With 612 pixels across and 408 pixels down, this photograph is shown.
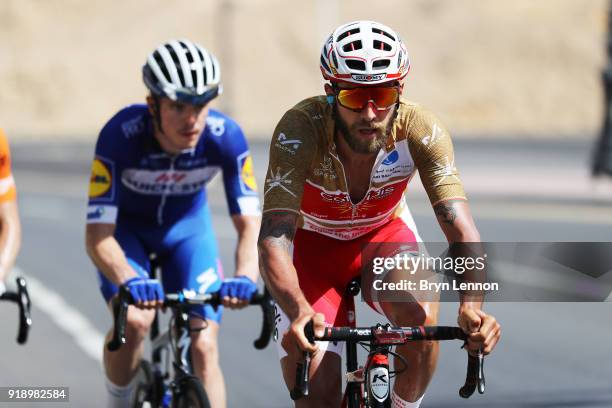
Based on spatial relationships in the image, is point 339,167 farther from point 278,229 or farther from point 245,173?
point 245,173

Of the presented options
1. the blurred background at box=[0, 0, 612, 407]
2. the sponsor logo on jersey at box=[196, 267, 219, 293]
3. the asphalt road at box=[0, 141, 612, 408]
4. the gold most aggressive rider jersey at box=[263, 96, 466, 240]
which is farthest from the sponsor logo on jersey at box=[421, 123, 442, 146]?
the blurred background at box=[0, 0, 612, 407]

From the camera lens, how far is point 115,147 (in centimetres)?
657

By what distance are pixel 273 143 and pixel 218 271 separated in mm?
2010

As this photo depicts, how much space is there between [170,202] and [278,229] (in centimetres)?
224

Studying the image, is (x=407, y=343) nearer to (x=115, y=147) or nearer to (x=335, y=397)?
(x=335, y=397)

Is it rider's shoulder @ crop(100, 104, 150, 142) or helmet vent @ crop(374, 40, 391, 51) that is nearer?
helmet vent @ crop(374, 40, 391, 51)

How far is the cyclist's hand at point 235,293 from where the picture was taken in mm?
6168

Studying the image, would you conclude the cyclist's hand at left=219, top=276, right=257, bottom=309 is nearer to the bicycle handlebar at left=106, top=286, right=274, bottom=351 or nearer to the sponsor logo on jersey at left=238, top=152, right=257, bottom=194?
the bicycle handlebar at left=106, top=286, right=274, bottom=351

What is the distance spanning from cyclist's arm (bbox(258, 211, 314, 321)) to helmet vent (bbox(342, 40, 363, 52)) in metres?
0.66

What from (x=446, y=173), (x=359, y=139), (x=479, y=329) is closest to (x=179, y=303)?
(x=359, y=139)

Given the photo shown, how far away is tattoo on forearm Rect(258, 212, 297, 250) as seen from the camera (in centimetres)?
489

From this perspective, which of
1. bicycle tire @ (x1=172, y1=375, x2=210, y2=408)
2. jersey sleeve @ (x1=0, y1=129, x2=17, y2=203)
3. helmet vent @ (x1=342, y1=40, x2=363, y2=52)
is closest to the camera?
helmet vent @ (x1=342, y1=40, x2=363, y2=52)

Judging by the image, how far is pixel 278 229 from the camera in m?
4.92

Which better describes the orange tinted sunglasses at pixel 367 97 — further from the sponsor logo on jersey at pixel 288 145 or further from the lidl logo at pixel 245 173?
the lidl logo at pixel 245 173
